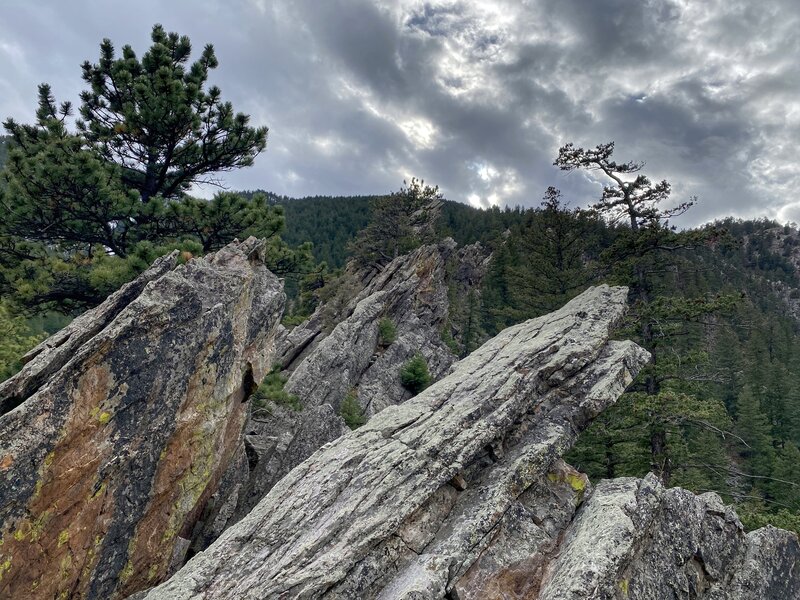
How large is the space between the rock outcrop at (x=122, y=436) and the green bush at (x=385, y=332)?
2181 centimetres

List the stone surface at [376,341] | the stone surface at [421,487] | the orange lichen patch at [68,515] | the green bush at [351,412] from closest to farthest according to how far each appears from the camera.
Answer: the orange lichen patch at [68,515]
the stone surface at [421,487]
the green bush at [351,412]
the stone surface at [376,341]

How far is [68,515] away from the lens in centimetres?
755

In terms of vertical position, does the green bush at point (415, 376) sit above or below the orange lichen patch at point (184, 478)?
above

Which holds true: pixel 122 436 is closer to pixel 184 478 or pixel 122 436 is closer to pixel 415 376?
pixel 184 478

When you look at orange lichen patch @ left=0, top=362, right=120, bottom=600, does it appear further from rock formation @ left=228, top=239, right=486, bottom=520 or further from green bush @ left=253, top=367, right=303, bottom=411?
green bush @ left=253, top=367, right=303, bottom=411

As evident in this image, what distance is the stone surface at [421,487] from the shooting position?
7.19 metres

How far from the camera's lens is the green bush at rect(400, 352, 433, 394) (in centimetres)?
3022

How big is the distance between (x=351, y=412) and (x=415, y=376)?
7637 mm

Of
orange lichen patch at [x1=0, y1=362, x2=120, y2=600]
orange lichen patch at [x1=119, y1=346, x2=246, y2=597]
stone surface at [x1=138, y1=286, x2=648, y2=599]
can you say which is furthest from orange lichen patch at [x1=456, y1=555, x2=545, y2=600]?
orange lichen patch at [x1=0, y1=362, x2=120, y2=600]

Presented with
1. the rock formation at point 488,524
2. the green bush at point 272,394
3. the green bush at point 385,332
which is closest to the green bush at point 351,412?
the green bush at point 272,394

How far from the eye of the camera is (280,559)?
24.2 ft

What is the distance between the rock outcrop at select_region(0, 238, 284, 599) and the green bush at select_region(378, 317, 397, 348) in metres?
21.8

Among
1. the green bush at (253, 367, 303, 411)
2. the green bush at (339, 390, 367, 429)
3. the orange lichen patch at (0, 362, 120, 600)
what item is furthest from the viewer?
the green bush at (339, 390, 367, 429)

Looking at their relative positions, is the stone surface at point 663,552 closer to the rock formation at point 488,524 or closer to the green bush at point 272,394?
the rock formation at point 488,524
